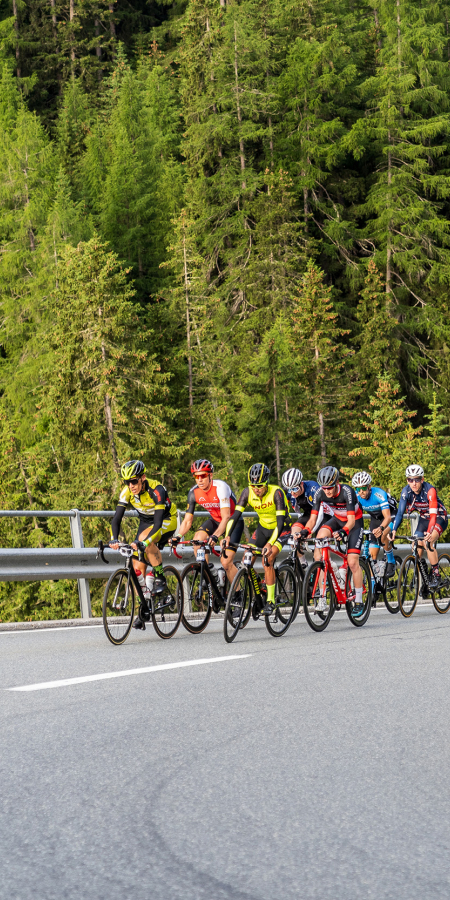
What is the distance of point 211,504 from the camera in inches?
471

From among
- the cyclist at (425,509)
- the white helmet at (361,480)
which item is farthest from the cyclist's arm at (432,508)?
the white helmet at (361,480)

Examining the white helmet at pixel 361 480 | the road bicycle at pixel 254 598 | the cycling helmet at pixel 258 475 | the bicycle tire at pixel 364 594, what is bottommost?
the bicycle tire at pixel 364 594

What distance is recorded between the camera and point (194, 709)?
651cm

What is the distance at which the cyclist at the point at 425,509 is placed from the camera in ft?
48.7

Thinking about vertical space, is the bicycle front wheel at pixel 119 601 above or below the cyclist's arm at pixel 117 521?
below

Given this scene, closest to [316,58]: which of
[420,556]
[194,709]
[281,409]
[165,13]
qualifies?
[281,409]

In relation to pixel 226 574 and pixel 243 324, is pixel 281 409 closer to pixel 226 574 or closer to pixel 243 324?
pixel 243 324

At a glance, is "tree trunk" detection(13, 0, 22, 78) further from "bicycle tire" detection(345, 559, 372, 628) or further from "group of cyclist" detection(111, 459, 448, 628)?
"bicycle tire" detection(345, 559, 372, 628)

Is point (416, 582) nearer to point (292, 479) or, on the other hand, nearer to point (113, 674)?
point (292, 479)

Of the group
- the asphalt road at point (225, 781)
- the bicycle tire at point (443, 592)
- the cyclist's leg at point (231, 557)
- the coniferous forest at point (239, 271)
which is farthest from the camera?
the coniferous forest at point (239, 271)

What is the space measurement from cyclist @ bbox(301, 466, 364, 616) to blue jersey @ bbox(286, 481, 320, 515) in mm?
524

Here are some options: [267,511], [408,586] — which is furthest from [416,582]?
[267,511]

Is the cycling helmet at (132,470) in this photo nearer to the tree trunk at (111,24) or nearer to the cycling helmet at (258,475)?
the cycling helmet at (258,475)

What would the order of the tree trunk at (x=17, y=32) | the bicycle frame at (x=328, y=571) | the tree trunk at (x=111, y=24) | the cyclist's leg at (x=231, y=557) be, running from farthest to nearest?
the tree trunk at (x=111, y=24), the tree trunk at (x=17, y=32), the bicycle frame at (x=328, y=571), the cyclist's leg at (x=231, y=557)
